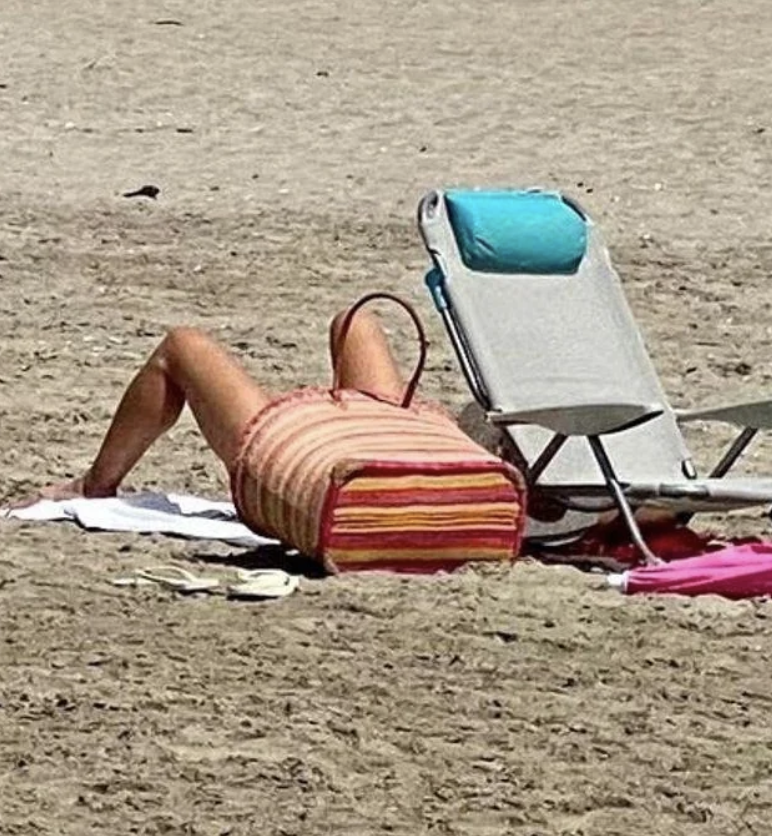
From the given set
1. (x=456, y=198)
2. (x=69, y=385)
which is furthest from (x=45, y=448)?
(x=456, y=198)

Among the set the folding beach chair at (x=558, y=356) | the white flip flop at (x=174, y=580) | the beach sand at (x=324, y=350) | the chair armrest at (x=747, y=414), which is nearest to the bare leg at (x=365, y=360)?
the folding beach chair at (x=558, y=356)

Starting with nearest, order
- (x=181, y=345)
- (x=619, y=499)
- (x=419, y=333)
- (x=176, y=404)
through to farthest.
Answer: (x=619, y=499) → (x=181, y=345) → (x=176, y=404) → (x=419, y=333)

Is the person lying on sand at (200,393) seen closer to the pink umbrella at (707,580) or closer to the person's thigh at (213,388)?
the person's thigh at (213,388)

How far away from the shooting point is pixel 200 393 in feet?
20.9

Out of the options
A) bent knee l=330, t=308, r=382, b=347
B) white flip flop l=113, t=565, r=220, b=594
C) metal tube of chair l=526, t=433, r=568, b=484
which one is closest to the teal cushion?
bent knee l=330, t=308, r=382, b=347

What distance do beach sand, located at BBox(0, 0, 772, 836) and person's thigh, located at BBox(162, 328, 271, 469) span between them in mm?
274

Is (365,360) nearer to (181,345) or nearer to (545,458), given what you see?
(181,345)

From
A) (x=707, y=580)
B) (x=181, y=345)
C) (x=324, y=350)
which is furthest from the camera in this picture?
(x=324, y=350)

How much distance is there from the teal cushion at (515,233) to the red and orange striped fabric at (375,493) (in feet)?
2.63

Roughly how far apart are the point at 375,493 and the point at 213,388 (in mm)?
642

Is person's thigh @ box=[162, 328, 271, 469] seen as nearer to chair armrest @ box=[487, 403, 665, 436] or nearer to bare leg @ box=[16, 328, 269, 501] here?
bare leg @ box=[16, 328, 269, 501]

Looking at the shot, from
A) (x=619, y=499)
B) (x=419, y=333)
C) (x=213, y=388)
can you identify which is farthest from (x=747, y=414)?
(x=213, y=388)

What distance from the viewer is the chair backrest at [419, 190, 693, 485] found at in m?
6.62

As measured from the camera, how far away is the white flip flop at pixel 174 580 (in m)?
5.80
